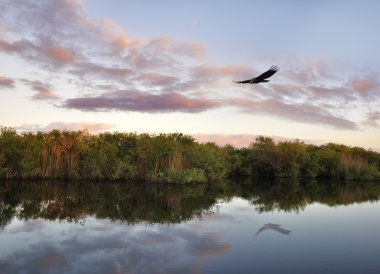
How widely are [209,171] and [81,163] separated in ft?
35.1

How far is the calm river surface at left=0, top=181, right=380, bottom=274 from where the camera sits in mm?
8648

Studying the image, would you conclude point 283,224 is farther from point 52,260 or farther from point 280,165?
point 280,165

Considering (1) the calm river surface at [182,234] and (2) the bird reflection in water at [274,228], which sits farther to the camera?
(2) the bird reflection in water at [274,228]

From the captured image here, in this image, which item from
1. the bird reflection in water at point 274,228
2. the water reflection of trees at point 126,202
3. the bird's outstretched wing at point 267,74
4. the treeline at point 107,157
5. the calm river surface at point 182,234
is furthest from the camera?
the treeline at point 107,157

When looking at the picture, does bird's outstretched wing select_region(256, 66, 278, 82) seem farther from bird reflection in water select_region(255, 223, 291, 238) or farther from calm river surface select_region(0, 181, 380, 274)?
bird reflection in water select_region(255, 223, 291, 238)

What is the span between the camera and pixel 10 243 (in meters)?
10.3

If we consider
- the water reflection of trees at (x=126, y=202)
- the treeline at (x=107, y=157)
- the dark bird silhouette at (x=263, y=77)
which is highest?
the dark bird silhouette at (x=263, y=77)

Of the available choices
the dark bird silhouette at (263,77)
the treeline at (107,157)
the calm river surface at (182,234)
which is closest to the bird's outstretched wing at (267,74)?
the dark bird silhouette at (263,77)

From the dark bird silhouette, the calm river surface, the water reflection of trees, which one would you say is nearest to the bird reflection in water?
the calm river surface

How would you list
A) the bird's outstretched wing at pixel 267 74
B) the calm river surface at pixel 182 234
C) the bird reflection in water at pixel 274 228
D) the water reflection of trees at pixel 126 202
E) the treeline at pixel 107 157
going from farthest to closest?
the treeline at pixel 107 157 → the water reflection of trees at pixel 126 202 → the bird reflection in water at pixel 274 228 → the calm river surface at pixel 182 234 → the bird's outstretched wing at pixel 267 74

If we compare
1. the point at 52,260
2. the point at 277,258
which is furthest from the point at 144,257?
the point at 277,258

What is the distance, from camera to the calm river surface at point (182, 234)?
8.65 metres

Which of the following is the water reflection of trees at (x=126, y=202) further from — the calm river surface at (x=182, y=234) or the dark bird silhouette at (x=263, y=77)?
the dark bird silhouette at (x=263, y=77)

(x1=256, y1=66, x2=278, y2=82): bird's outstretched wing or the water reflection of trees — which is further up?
(x1=256, y1=66, x2=278, y2=82): bird's outstretched wing
